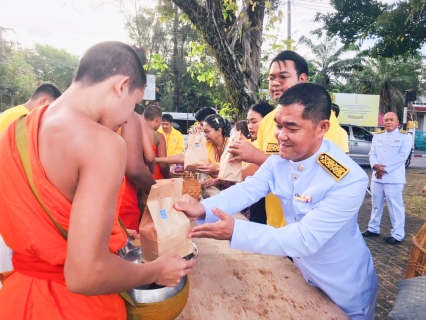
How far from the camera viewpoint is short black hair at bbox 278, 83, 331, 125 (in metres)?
Answer: 1.65

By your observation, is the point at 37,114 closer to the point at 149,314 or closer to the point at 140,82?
the point at 140,82

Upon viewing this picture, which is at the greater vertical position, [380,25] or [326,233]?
[380,25]

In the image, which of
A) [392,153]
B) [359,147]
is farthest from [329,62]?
[392,153]

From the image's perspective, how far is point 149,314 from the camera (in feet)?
3.79

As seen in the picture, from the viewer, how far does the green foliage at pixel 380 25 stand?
7.11 m

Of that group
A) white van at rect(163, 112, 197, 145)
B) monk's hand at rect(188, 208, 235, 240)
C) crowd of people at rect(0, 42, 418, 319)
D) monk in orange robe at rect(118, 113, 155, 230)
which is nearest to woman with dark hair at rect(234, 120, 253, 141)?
monk in orange robe at rect(118, 113, 155, 230)

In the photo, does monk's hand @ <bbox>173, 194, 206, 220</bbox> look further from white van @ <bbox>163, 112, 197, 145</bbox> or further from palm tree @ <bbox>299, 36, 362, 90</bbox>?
palm tree @ <bbox>299, 36, 362, 90</bbox>

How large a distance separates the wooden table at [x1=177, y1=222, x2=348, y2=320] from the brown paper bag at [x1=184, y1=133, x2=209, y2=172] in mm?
1022

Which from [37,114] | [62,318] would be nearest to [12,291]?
[62,318]

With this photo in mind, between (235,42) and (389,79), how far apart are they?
81.6ft

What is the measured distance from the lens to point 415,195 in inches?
340

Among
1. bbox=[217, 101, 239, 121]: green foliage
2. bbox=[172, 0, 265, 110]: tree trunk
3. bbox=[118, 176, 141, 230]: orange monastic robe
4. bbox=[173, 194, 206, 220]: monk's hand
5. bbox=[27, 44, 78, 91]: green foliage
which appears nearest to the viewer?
bbox=[173, 194, 206, 220]: monk's hand

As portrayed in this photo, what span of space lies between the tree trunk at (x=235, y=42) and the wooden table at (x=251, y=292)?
3580 millimetres

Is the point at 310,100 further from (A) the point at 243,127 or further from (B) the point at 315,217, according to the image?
(A) the point at 243,127
